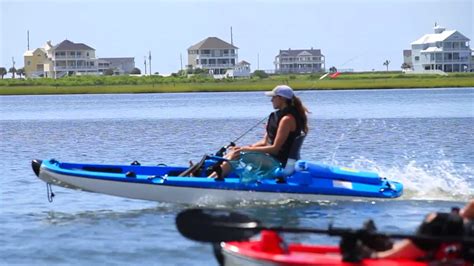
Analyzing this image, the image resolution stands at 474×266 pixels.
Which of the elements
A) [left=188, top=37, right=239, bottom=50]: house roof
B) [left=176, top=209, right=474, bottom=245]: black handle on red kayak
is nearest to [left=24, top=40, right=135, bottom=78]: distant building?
[left=188, top=37, right=239, bottom=50]: house roof

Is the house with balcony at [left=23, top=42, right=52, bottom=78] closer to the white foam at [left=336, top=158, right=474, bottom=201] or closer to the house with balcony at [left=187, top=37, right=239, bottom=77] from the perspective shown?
the house with balcony at [left=187, top=37, right=239, bottom=77]

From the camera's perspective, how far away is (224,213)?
395 inches

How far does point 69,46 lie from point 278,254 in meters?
162

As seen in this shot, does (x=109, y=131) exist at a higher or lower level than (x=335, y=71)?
lower

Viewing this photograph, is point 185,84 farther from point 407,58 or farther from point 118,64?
point 118,64

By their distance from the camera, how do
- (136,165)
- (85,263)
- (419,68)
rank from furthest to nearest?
1. (419,68)
2. (136,165)
3. (85,263)

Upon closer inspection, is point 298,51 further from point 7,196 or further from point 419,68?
point 7,196

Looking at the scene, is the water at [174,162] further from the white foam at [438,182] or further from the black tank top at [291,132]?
the black tank top at [291,132]

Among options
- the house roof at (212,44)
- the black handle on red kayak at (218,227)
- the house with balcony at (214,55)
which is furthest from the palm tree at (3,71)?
the black handle on red kayak at (218,227)

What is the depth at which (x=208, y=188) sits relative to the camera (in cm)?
1497

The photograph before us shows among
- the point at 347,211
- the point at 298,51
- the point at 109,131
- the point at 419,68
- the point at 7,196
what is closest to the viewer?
the point at 347,211

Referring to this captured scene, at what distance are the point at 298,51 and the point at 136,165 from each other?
168693 millimetres

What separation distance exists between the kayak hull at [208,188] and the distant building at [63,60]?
15215 cm

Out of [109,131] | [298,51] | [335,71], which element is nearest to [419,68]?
[298,51]
